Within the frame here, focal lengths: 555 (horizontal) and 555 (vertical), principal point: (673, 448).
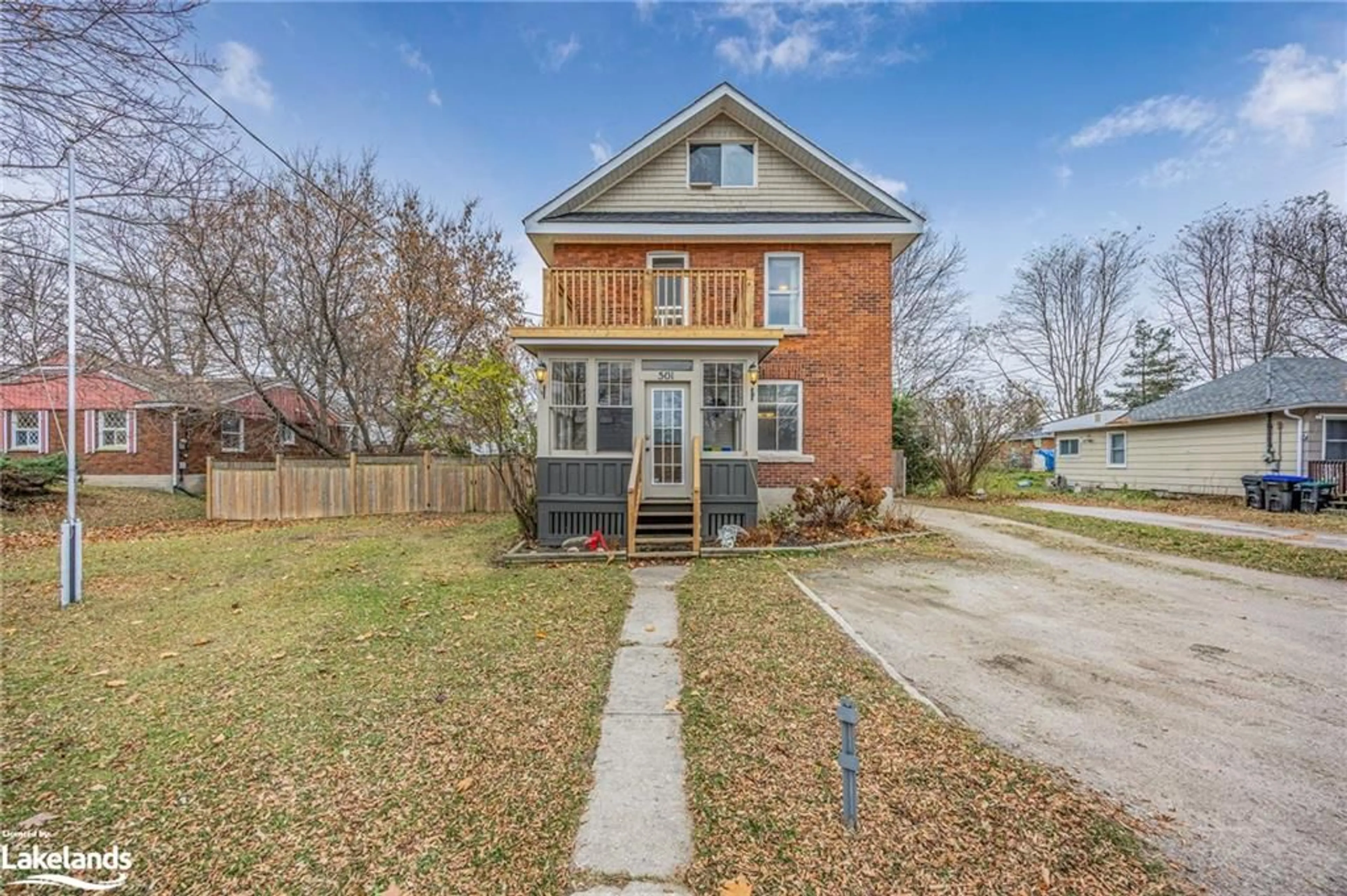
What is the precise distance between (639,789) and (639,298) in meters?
9.75

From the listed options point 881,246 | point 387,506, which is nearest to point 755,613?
point 881,246

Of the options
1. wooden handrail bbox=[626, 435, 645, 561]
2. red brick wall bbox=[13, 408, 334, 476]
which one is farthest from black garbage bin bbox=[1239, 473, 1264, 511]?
red brick wall bbox=[13, 408, 334, 476]

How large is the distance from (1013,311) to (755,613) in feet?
117

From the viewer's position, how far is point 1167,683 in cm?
456

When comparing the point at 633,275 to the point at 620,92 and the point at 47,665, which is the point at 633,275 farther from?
the point at 47,665

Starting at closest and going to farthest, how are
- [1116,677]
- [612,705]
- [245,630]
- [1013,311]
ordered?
[612,705], [1116,677], [245,630], [1013,311]

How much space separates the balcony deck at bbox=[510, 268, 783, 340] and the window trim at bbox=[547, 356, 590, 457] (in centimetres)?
59

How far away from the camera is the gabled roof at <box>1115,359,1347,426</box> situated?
629 inches

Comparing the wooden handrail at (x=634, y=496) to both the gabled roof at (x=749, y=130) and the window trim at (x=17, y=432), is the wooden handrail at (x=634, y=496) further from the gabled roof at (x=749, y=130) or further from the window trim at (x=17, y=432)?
the window trim at (x=17, y=432)

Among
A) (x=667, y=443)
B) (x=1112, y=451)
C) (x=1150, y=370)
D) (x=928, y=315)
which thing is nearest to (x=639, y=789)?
(x=667, y=443)

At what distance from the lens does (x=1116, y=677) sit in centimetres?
467

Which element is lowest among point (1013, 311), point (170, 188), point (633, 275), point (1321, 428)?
point (1321, 428)

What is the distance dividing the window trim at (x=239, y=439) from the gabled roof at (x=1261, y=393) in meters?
33.2

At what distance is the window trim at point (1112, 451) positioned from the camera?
72.0 ft
